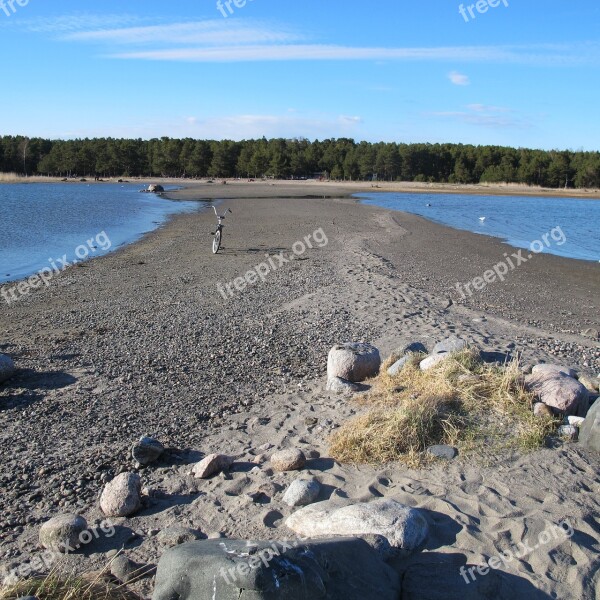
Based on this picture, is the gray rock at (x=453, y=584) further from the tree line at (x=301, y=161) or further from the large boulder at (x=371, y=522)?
the tree line at (x=301, y=161)

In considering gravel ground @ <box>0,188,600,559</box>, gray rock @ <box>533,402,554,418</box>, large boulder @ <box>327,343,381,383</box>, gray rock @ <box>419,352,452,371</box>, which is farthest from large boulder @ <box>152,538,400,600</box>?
large boulder @ <box>327,343,381,383</box>

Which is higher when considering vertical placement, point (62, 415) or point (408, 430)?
point (408, 430)

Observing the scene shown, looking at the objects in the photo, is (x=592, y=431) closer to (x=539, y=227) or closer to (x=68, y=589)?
(x=68, y=589)

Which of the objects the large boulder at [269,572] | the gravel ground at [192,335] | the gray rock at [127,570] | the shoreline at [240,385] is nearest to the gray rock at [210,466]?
the shoreline at [240,385]

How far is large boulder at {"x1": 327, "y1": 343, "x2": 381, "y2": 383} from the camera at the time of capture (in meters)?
8.09

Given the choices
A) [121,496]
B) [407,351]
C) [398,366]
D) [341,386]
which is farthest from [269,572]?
[407,351]

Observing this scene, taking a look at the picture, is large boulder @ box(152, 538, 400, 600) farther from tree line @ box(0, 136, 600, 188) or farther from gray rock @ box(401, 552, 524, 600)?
tree line @ box(0, 136, 600, 188)

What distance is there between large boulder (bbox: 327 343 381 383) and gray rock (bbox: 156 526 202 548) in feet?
11.8

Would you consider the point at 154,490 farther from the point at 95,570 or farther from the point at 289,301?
the point at 289,301

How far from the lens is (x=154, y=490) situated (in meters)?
5.64

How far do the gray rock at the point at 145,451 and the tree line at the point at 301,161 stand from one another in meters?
104

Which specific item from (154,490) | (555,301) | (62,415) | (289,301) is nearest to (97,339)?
(62,415)

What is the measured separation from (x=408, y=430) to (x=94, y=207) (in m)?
46.2

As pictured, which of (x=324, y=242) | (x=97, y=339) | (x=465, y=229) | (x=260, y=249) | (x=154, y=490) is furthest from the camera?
(x=465, y=229)
